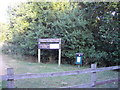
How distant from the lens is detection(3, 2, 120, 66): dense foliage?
738 centimetres

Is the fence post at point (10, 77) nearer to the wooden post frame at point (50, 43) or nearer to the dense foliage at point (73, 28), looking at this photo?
the wooden post frame at point (50, 43)

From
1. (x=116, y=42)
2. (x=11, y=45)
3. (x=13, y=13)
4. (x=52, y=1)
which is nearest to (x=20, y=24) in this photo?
(x=13, y=13)

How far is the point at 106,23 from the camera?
7.36 m

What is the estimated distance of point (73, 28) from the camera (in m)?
8.21

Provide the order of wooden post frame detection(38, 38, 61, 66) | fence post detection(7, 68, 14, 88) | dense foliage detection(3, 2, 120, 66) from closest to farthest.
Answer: fence post detection(7, 68, 14, 88) → dense foliage detection(3, 2, 120, 66) → wooden post frame detection(38, 38, 61, 66)

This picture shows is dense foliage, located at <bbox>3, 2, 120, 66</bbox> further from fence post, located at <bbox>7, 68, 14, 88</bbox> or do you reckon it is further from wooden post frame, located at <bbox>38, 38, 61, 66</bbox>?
fence post, located at <bbox>7, 68, 14, 88</bbox>

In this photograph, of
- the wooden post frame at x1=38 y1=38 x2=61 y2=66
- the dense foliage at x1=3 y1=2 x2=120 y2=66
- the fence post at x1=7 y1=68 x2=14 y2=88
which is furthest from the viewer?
the wooden post frame at x1=38 y1=38 x2=61 y2=66

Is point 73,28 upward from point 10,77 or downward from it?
upward

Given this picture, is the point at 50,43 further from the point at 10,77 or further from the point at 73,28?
the point at 10,77

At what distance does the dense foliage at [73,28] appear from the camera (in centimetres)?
738

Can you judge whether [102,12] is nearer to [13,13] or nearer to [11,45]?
[13,13]

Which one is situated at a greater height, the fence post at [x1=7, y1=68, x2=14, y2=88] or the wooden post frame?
the wooden post frame

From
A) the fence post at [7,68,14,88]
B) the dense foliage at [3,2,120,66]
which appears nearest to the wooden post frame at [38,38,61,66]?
the dense foliage at [3,2,120,66]

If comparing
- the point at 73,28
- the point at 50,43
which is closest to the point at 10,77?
the point at 50,43
